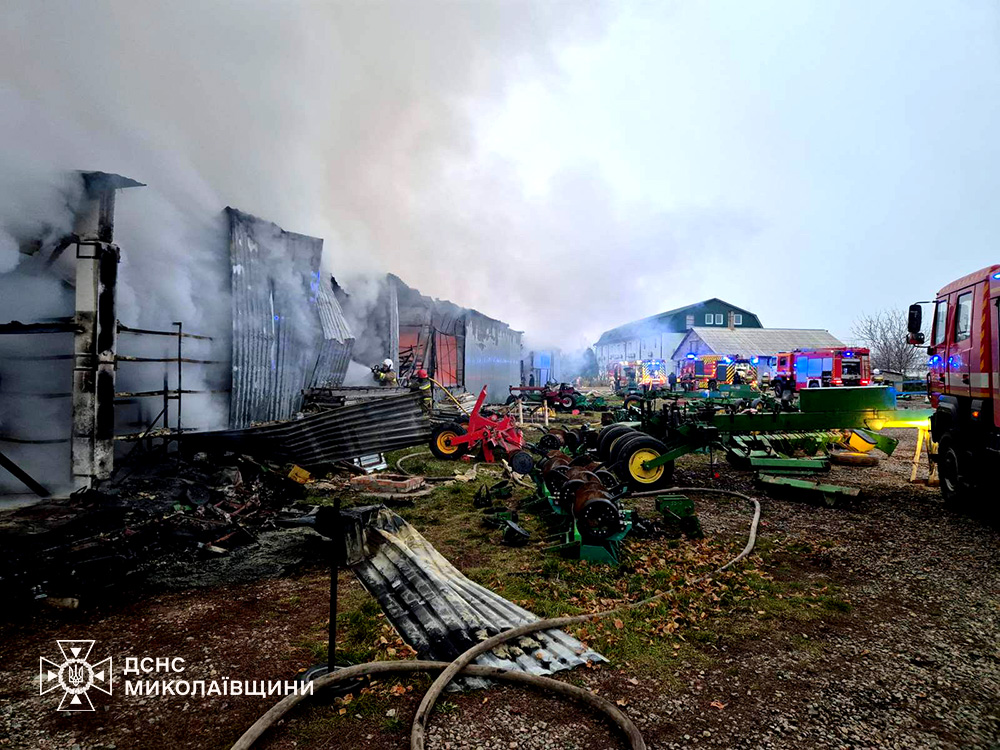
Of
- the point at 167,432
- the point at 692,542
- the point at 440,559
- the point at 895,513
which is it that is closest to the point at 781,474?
the point at 895,513

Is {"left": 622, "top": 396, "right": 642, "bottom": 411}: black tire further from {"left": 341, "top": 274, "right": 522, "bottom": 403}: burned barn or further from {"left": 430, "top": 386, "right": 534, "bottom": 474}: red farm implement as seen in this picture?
{"left": 341, "top": 274, "right": 522, "bottom": 403}: burned barn

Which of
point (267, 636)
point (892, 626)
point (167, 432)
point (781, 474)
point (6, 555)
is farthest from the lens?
point (781, 474)

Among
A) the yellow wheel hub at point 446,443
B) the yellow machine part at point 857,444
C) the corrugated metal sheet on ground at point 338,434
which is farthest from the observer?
the yellow wheel hub at point 446,443

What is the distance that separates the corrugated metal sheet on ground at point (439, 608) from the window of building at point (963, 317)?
719 cm

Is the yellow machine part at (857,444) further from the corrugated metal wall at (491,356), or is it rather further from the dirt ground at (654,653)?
the corrugated metal wall at (491,356)

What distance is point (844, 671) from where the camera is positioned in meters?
3.53

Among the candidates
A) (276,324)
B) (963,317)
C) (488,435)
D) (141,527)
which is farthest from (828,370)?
(141,527)

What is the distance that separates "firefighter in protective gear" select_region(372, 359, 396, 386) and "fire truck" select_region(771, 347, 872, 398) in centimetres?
1795

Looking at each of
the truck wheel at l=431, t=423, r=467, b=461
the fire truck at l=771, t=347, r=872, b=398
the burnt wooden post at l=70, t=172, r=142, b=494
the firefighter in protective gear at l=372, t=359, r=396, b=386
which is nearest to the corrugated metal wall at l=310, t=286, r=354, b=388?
the firefighter in protective gear at l=372, t=359, r=396, b=386

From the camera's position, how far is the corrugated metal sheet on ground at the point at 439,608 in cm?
362

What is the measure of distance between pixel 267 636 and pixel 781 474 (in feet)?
30.2

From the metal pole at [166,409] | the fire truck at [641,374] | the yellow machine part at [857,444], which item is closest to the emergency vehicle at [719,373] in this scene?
the fire truck at [641,374]

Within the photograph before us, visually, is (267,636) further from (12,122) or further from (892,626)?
(12,122)

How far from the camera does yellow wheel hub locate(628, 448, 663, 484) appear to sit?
335 inches
